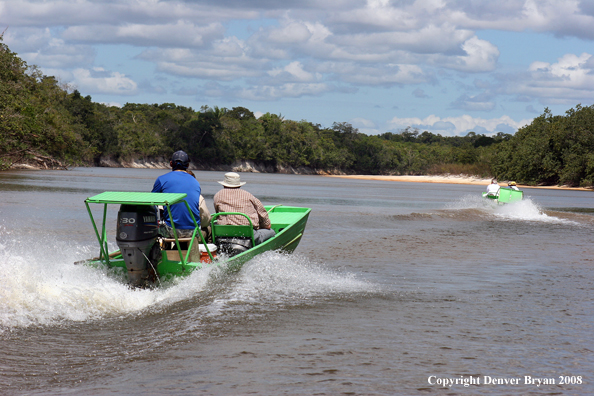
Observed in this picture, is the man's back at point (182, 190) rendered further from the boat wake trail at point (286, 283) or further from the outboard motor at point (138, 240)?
the boat wake trail at point (286, 283)

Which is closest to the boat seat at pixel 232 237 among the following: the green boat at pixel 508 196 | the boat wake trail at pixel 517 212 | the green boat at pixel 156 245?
the green boat at pixel 156 245

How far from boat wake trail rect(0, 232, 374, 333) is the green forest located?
23.3m

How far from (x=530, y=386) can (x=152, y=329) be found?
358cm

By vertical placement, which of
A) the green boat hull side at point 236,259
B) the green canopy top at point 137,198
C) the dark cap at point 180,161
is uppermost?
the dark cap at point 180,161

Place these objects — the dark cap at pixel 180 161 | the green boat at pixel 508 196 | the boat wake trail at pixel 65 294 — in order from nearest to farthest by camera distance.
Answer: the boat wake trail at pixel 65 294 → the dark cap at pixel 180 161 → the green boat at pixel 508 196

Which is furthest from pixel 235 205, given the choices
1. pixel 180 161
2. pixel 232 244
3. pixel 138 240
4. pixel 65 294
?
pixel 65 294

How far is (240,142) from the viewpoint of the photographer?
122062mm

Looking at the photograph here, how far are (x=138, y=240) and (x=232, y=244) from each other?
2.06 meters

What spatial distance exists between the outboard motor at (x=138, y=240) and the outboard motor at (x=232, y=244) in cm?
164

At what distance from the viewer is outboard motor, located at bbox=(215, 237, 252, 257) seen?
8797 millimetres

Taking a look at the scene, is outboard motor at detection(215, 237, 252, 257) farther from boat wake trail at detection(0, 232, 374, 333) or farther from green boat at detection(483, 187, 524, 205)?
green boat at detection(483, 187, 524, 205)

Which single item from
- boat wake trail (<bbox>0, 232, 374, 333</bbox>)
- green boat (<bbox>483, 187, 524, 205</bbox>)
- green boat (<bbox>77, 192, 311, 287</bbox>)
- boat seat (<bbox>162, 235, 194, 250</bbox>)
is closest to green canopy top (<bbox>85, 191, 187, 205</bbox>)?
green boat (<bbox>77, 192, 311, 287</bbox>)

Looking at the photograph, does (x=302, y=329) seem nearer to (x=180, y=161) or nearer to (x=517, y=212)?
(x=180, y=161)

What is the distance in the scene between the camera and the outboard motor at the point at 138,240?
22.7 feet
